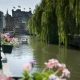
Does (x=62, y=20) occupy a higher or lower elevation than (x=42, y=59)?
higher

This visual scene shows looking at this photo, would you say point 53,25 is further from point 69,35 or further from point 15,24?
point 15,24

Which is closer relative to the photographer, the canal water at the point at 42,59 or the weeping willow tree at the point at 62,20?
the canal water at the point at 42,59

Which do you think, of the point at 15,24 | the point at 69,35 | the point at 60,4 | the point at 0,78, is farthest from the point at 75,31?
the point at 15,24

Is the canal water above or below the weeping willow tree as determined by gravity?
below

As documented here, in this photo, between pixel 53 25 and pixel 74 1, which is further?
pixel 53 25

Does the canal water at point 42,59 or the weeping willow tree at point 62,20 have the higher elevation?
the weeping willow tree at point 62,20

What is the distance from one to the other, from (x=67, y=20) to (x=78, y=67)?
8462 millimetres

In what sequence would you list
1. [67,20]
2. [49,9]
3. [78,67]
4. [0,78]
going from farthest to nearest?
1. [49,9]
2. [67,20]
3. [78,67]
4. [0,78]

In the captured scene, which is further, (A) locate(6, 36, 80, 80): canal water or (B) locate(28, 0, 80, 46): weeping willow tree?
(B) locate(28, 0, 80, 46): weeping willow tree

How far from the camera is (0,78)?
7.07 feet

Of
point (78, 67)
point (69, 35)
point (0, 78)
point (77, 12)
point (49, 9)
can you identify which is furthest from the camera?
point (49, 9)

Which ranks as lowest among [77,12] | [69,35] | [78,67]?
[78,67]

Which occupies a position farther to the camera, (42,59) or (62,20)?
(62,20)

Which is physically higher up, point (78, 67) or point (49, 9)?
point (49, 9)
